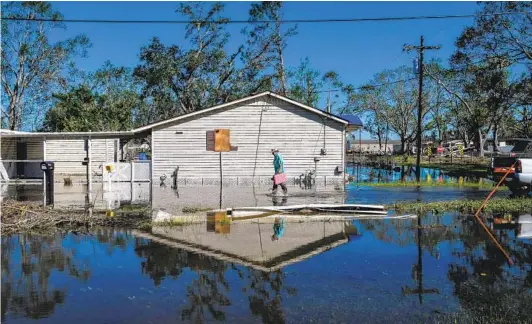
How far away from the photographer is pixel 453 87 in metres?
60.9

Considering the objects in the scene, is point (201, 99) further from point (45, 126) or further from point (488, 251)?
point (488, 251)

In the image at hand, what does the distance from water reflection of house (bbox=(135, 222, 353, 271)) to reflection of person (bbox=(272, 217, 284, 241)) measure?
0.30ft

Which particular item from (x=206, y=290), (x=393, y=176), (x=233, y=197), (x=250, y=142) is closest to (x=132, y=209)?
(x=233, y=197)

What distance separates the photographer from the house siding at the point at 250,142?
25250mm

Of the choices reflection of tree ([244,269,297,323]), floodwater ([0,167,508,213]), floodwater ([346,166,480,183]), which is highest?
floodwater ([346,166,480,183])

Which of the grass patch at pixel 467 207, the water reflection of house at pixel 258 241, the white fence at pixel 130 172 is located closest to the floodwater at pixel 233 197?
the grass patch at pixel 467 207

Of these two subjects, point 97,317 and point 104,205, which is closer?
point 97,317

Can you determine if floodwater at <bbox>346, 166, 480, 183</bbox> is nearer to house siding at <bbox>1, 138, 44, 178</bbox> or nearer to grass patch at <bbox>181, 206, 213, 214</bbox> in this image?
grass patch at <bbox>181, 206, 213, 214</bbox>

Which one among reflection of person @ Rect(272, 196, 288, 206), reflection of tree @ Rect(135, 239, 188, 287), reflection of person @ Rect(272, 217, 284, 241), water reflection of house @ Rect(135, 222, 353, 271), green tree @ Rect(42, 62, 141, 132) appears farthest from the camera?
green tree @ Rect(42, 62, 141, 132)

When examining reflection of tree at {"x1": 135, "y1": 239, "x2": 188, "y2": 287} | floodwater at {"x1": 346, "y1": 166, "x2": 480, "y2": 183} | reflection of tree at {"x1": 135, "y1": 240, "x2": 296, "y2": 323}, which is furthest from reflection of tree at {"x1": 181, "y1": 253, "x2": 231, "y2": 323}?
floodwater at {"x1": 346, "y1": 166, "x2": 480, "y2": 183}

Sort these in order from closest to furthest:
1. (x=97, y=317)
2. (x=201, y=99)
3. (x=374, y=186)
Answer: (x=97, y=317) < (x=374, y=186) < (x=201, y=99)

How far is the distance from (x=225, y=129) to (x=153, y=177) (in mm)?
4364

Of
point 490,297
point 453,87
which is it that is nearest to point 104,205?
point 490,297

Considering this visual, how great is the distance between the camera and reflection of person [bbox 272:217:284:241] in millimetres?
10141
